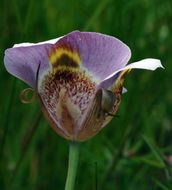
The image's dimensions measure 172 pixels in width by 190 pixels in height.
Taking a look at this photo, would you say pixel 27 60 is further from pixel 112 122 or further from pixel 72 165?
pixel 112 122

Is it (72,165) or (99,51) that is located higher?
(99,51)

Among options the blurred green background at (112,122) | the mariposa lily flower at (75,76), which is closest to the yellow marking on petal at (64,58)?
the mariposa lily flower at (75,76)

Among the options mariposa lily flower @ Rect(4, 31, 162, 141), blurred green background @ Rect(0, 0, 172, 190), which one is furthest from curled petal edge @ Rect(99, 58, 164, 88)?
blurred green background @ Rect(0, 0, 172, 190)

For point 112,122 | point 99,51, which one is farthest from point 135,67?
point 112,122

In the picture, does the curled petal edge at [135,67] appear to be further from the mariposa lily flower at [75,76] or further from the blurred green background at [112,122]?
the blurred green background at [112,122]

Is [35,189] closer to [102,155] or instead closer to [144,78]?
[102,155]

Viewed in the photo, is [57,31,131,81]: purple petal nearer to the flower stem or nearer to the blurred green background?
the flower stem
